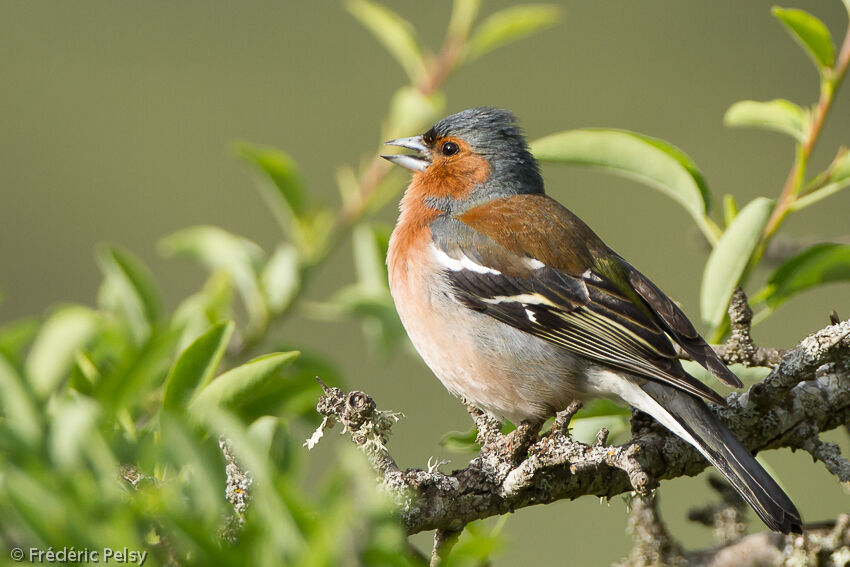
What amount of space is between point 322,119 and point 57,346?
7361 mm

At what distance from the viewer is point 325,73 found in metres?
10.1

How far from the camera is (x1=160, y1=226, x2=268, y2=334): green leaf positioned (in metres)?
2.89

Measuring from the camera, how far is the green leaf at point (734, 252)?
2.55 meters

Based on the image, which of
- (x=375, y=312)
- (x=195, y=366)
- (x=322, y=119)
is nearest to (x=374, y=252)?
(x=375, y=312)

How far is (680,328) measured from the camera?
2729 millimetres

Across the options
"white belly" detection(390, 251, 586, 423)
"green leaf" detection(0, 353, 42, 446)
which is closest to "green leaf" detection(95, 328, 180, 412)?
"green leaf" detection(0, 353, 42, 446)

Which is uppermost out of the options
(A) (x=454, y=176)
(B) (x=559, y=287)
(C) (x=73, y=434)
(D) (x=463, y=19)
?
(D) (x=463, y=19)

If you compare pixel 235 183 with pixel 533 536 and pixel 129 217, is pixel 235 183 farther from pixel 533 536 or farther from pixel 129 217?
pixel 533 536

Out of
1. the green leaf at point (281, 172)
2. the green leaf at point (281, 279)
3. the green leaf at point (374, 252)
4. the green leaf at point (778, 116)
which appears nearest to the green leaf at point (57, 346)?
the green leaf at point (281, 279)

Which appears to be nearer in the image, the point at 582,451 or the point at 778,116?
the point at 582,451

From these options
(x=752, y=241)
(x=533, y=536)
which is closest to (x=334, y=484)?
(x=752, y=241)

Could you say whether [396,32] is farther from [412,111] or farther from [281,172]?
[281,172]

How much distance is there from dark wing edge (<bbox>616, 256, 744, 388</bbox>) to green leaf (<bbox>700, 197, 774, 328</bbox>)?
0.14 metres

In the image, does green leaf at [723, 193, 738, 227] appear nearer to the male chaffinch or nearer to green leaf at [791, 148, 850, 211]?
green leaf at [791, 148, 850, 211]
